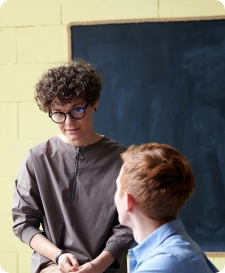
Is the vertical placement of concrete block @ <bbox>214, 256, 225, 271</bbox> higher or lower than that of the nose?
lower

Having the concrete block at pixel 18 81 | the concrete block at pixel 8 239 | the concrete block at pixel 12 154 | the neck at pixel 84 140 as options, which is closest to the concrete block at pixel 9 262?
the concrete block at pixel 8 239

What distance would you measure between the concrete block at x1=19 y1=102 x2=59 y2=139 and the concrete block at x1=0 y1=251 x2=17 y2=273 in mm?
769

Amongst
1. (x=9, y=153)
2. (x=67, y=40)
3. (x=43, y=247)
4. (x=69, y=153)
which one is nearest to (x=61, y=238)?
(x=43, y=247)

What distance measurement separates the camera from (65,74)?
2033mm

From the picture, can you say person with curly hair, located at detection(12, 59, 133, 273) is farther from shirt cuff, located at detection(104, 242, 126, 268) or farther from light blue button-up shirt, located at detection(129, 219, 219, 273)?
light blue button-up shirt, located at detection(129, 219, 219, 273)

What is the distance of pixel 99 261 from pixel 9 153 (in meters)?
1.42

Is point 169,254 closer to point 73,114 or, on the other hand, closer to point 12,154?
point 73,114

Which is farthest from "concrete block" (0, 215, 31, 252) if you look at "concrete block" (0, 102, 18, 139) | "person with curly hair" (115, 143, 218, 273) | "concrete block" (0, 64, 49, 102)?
"person with curly hair" (115, 143, 218, 273)

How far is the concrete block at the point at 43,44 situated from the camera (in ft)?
9.98

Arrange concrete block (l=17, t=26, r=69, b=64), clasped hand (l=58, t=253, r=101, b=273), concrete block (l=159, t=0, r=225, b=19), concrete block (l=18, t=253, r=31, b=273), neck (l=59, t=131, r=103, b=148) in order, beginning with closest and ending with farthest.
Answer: clasped hand (l=58, t=253, r=101, b=273)
neck (l=59, t=131, r=103, b=148)
concrete block (l=159, t=0, r=225, b=19)
concrete block (l=17, t=26, r=69, b=64)
concrete block (l=18, t=253, r=31, b=273)

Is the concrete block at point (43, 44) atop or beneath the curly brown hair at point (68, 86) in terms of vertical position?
atop

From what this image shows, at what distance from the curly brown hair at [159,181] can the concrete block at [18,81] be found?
70.1 inches

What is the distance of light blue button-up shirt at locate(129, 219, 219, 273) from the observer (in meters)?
1.27

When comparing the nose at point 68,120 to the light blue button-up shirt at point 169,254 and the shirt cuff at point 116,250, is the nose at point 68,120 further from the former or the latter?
the light blue button-up shirt at point 169,254
